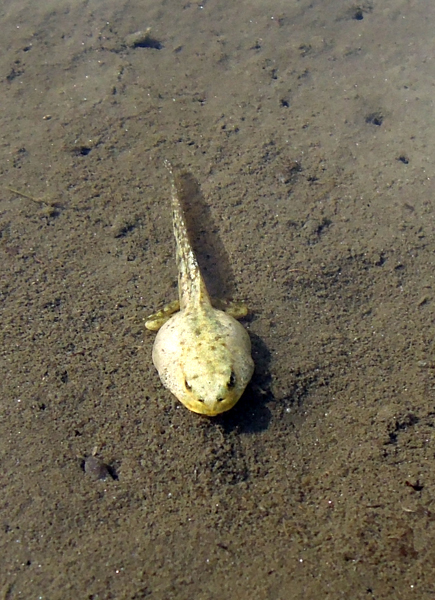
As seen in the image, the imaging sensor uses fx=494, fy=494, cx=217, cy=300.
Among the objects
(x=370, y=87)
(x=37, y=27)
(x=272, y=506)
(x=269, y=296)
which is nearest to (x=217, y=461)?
(x=272, y=506)

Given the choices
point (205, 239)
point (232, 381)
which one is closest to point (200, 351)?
point (232, 381)

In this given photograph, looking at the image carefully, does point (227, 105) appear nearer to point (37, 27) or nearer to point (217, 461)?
point (37, 27)

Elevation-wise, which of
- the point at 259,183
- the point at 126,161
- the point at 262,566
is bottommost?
the point at 262,566

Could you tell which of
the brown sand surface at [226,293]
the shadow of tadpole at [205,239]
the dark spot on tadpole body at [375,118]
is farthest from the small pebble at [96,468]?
the dark spot on tadpole body at [375,118]

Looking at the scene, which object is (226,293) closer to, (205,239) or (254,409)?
(205,239)

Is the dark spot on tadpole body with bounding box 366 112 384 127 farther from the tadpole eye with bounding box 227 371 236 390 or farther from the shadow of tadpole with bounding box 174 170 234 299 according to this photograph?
the tadpole eye with bounding box 227 371 236 390

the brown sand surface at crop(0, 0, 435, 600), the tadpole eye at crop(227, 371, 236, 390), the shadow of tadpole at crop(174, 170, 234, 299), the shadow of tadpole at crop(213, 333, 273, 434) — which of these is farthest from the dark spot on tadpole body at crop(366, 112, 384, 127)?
the tadpole eye at crop(227, 371, 236, 390)
